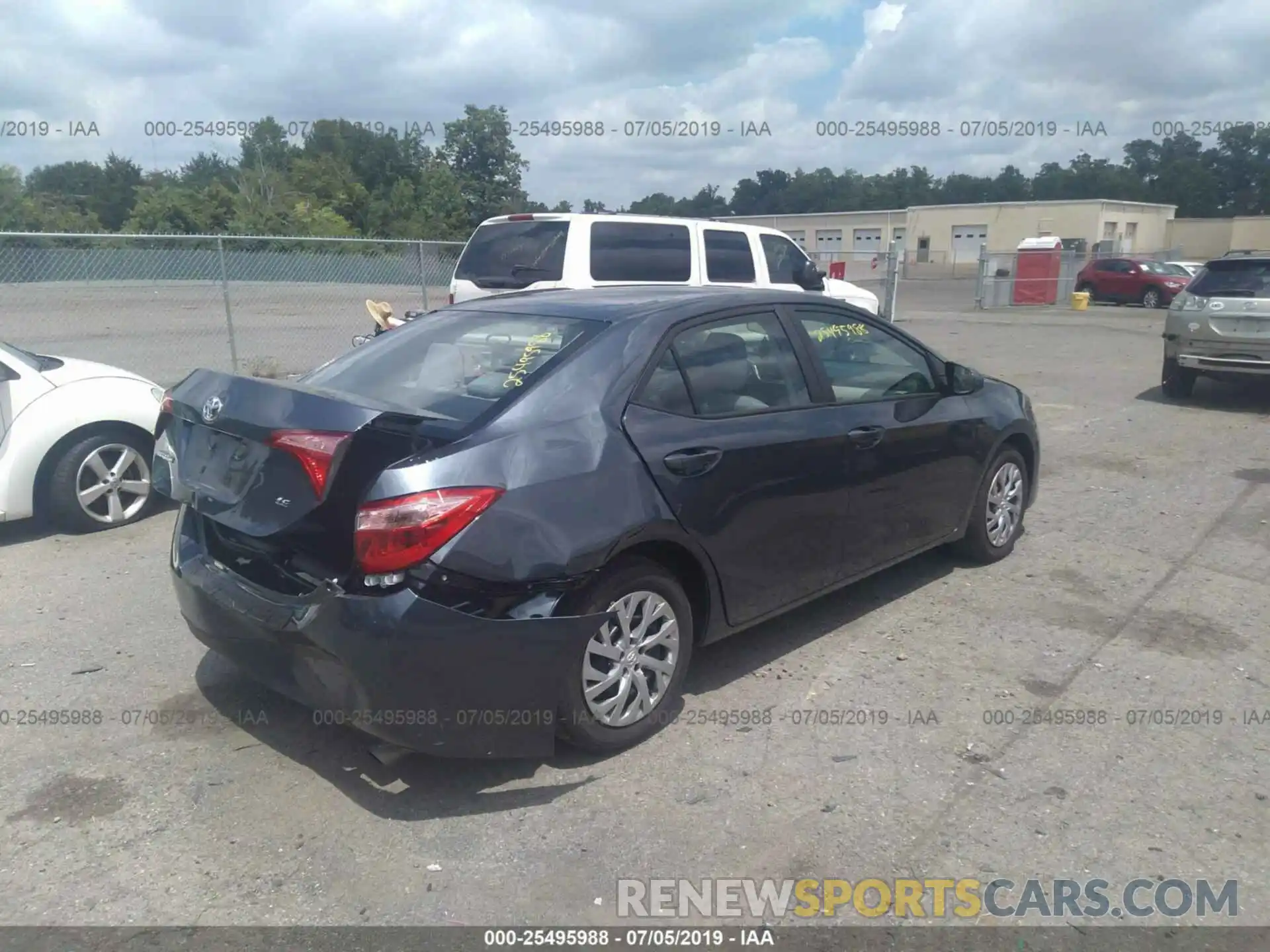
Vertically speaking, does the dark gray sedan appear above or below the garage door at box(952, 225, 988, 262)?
below

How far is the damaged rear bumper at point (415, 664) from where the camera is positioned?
322cm

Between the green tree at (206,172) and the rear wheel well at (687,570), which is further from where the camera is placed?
the green tree at (206,172)

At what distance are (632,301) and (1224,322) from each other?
29.6ft

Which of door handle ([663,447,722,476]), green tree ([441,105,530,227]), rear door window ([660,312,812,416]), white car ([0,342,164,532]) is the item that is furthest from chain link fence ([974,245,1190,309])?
door handle ([663,447,722,476])

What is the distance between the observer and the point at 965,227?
6112 centimetres

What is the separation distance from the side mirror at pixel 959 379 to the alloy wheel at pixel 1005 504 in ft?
1.92

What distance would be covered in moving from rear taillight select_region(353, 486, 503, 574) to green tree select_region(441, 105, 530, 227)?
1441 inches

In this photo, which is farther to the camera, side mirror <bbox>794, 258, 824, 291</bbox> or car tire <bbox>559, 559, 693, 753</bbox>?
side mirror <bbox>794, 258, 824, 291</bbox>

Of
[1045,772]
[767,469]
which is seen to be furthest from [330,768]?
[1045,772]

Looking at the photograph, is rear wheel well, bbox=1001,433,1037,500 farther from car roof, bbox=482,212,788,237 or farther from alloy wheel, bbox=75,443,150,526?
alloy wheel, bbox=75,443,150,526

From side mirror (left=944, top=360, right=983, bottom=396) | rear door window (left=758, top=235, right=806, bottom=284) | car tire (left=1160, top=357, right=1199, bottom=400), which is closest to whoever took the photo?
side mirror (left=944, top=360, right=983, bottom=396)

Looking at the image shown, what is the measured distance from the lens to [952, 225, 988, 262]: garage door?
2387 inches

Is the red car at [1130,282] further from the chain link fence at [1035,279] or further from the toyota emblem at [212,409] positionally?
the toyota emblem at [212,409]

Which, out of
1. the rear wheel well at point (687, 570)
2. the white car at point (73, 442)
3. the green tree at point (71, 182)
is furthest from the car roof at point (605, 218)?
the green tree at point (71, 182)
